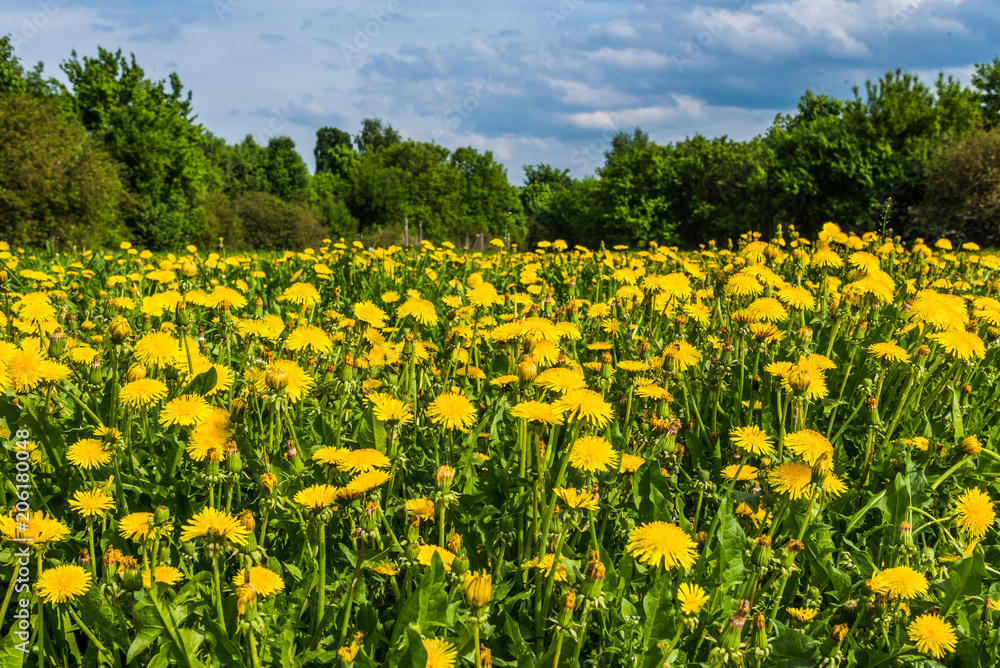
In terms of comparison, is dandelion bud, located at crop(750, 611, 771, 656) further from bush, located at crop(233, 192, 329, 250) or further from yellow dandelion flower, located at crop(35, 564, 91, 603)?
bush, located at crop(233, 192, 329, 250)

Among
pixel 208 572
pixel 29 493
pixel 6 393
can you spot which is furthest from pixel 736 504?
pixel 6 393

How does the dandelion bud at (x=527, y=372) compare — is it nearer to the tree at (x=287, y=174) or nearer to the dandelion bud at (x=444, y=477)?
the dandelion bud at (x=444, y=477)

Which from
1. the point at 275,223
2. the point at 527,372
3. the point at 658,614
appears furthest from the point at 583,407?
the point at 275,223

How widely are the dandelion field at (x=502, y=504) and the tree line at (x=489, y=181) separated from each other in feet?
40.5

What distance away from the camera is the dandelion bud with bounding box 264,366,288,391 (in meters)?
1.66

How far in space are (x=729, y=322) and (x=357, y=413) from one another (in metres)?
1.75

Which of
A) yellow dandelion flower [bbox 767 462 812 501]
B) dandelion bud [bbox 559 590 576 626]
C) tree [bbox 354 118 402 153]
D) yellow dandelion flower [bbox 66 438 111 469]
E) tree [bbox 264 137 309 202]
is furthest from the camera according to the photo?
tree [bbox 354 118 402 153]

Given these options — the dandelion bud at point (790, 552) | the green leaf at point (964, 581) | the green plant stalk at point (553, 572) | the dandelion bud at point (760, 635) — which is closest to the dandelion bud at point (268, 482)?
the green plant stalk at point (553, 572)

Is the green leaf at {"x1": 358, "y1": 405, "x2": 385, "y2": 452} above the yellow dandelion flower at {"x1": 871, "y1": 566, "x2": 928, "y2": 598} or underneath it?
above

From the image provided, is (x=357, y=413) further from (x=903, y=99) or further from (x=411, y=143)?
(x=411, y=143)

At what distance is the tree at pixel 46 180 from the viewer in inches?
765

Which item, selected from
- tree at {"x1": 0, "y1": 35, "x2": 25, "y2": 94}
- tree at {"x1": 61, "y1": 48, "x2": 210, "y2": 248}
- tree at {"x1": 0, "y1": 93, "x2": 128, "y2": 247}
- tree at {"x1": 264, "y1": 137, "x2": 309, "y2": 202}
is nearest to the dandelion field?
tree at {"x1": 0, "y1": 93, "x2": 128, "y2": 247}

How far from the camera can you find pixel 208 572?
140 centimetres

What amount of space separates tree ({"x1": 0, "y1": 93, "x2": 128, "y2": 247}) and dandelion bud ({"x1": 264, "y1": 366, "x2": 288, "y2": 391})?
75.2ft
